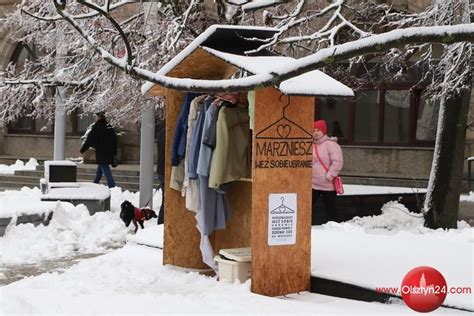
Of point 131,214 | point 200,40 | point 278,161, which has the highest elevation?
point 200,40

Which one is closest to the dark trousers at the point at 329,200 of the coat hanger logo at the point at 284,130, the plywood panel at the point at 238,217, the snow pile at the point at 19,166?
the plywood panel at the point at 238,217

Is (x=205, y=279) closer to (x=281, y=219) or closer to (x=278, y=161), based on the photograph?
(x=281, y=219)

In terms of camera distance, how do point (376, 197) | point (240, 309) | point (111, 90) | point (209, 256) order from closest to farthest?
point (240, 309) → point (209, 256) → point (376, 197) → point (111, 90)

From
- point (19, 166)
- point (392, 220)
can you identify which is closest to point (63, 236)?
point (392, 220)

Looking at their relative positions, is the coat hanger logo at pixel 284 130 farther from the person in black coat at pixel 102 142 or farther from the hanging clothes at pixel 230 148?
the person in black coat at pixel 102 142

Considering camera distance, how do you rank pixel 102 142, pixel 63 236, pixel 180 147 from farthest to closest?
pixel 102 142 < pixel 63 236 < pixel 180 147

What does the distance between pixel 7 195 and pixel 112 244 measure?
3.83 metres

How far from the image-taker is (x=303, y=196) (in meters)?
6.95

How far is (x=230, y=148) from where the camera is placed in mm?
7395

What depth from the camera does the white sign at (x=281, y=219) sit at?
6746 millimetres

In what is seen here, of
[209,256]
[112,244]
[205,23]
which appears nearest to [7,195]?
[112,244]

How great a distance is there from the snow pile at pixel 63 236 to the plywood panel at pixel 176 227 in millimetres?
2726

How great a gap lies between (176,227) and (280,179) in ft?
5.84

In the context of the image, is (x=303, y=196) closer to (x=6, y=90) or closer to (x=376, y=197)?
(x=376, y=197)
